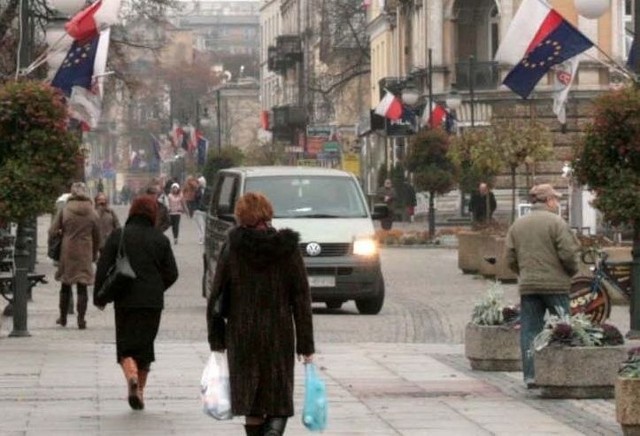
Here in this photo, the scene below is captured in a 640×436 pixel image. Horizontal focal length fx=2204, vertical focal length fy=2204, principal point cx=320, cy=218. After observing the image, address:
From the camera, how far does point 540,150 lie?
169ft

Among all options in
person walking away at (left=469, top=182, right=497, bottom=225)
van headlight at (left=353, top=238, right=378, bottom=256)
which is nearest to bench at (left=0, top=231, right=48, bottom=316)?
van headlight at (left=353, top=238, right=378, bottom=256)

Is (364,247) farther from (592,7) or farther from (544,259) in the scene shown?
(544,259)

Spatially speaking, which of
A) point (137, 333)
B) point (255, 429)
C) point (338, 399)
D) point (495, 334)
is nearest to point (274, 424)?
point (255, 429)

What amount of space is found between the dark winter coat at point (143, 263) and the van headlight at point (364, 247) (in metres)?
11.4

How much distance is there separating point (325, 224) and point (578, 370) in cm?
1144

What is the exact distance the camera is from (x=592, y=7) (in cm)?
2466

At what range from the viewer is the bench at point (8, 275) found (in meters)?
26.0

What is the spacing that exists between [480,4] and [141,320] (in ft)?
197

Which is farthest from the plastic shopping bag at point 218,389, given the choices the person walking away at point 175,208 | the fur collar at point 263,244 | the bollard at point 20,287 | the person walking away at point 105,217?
the person walking away at point 175,208

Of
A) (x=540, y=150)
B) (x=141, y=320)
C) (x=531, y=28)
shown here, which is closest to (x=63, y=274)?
(x=531, y=28)

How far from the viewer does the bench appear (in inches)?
1022

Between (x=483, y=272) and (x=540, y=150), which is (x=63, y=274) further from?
(x=540, y=150)

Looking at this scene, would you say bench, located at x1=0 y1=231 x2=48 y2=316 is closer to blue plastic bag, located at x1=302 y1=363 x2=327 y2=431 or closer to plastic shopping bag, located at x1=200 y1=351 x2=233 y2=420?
plastic shopping bag, located at x1=200 y1=351 x2=233 y2=420

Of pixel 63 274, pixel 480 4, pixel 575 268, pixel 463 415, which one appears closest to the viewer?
pixel 463 415
